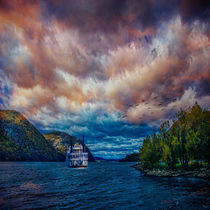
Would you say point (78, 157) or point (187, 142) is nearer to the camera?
point (187, 142)

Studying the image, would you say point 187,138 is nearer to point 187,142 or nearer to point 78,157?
point 187,142

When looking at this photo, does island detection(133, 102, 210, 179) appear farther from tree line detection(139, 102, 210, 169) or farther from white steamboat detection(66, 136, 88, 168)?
white steamboat detection(66, 136, 88, 168)

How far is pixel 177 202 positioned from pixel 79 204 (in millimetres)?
13166

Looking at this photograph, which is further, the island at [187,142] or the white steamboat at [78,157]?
the white steamboat at [78,157]

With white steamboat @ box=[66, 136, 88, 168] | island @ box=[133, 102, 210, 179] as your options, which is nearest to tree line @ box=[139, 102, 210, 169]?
island @ box=[133, 102, 210, 179]

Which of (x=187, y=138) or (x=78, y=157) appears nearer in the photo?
(x=187, y=138)

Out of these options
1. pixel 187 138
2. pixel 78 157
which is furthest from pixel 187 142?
pixel 78 157

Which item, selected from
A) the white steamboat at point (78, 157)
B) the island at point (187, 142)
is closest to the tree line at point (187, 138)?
the island at point (187, 142)

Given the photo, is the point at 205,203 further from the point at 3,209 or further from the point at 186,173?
the point at 186,173

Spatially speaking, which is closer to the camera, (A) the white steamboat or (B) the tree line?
(B) the tree line

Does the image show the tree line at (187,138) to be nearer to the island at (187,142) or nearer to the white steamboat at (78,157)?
the island at (187,142)

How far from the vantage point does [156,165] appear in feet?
258

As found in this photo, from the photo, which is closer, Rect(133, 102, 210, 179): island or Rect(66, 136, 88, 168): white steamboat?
Rect(133, 102, 210, 179): island

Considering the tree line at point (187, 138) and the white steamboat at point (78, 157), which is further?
the white steamboat at point (78, 157)
